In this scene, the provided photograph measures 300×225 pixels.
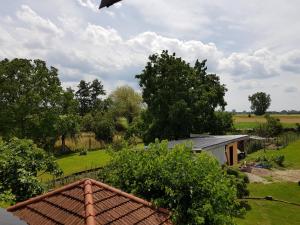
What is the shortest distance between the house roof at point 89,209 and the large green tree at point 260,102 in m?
145

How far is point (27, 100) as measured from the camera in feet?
125

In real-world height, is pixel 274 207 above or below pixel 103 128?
below

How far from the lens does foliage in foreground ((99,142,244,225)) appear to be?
34.2 feet

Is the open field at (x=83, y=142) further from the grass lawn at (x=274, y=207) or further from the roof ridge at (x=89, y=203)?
the roof ridge at (x=89, y=203)

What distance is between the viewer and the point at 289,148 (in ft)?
189

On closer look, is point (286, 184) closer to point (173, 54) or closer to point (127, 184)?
point (173, 54)

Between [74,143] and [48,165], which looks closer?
[48,165]

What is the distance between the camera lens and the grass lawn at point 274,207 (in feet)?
76.0

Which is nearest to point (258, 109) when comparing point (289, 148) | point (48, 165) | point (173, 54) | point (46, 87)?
point (289, 148)

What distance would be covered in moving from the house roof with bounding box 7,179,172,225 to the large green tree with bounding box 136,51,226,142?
3101 centimetres

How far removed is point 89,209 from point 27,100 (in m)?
32.1

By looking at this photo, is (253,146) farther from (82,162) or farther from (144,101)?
(82,162)

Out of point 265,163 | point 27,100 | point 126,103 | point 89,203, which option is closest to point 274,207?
point 265,163

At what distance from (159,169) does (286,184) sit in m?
26.1
